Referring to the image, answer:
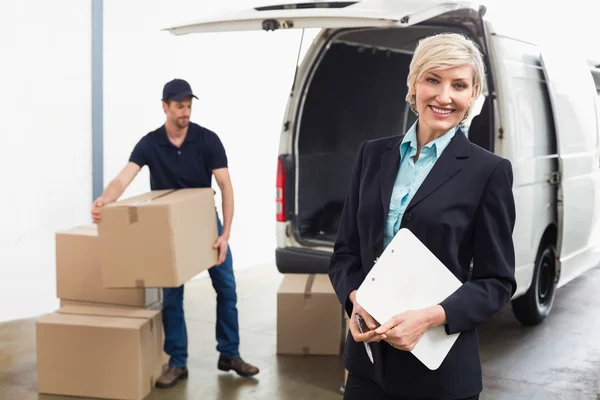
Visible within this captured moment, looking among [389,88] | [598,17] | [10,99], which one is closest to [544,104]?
[389,88]

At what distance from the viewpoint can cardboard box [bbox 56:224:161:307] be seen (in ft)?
13.1

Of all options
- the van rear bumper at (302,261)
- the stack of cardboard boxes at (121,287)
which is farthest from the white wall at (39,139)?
the van rear bumper at (302,261)

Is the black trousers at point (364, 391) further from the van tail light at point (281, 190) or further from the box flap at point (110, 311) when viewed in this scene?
the van tail light at point (281, 190)

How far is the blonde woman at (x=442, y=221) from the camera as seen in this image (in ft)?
5.27

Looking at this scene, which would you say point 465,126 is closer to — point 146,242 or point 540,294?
point 540,294

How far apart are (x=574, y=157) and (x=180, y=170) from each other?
2.78 metres

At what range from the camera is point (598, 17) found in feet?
29.0

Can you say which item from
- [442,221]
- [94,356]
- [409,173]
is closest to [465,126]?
[94,356]

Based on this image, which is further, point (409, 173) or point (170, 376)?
point (170, 376)

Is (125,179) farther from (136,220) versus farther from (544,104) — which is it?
(544,104)

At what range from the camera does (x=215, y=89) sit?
262 inches

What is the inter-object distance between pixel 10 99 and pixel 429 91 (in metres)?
3.96

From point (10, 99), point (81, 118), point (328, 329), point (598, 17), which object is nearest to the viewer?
point (328, 329)

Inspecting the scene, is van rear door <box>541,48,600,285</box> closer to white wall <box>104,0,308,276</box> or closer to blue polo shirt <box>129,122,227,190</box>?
blue polo shirt <box>129,122,227,190</box>
